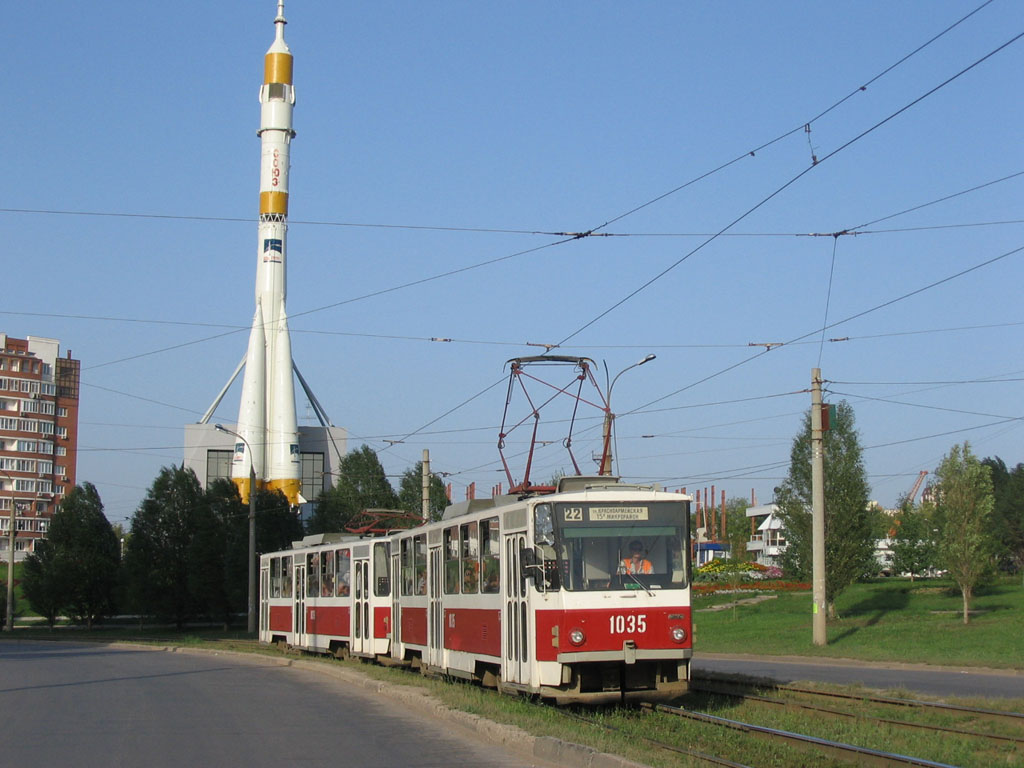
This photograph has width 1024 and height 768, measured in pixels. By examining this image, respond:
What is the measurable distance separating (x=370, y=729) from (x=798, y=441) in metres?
33.5

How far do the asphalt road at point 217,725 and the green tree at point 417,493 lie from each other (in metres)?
40.8

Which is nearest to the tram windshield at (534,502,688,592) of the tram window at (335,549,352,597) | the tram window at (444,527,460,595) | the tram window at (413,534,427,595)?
the tram window at (444,527,460,595)

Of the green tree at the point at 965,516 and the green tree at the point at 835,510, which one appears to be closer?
the green tree at the point at 965,516

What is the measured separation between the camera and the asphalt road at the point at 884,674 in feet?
58.3

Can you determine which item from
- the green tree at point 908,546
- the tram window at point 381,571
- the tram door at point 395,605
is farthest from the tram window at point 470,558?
the green tree at point 908,546

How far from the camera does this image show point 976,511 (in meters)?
39.1

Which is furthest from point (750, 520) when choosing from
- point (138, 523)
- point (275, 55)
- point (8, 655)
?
point (8, 655)

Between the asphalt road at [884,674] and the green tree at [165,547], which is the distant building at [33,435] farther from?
the asphalt road at [884,674]

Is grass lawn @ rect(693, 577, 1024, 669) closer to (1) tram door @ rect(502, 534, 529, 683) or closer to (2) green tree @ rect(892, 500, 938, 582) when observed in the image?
(1) tram door @ rect(502, 534, 529, 683)

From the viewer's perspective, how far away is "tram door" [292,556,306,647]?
103 ft

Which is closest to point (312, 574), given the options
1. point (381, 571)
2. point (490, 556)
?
point (381, 571)

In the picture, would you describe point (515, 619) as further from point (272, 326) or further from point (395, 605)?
point (272, 326)

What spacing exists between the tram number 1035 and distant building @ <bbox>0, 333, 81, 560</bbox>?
103 metres

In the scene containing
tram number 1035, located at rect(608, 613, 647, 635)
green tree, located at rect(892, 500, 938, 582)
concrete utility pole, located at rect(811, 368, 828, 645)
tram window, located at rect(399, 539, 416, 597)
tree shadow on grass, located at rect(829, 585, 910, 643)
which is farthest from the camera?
green tree, located at rect(892, 500, 938, 582)
